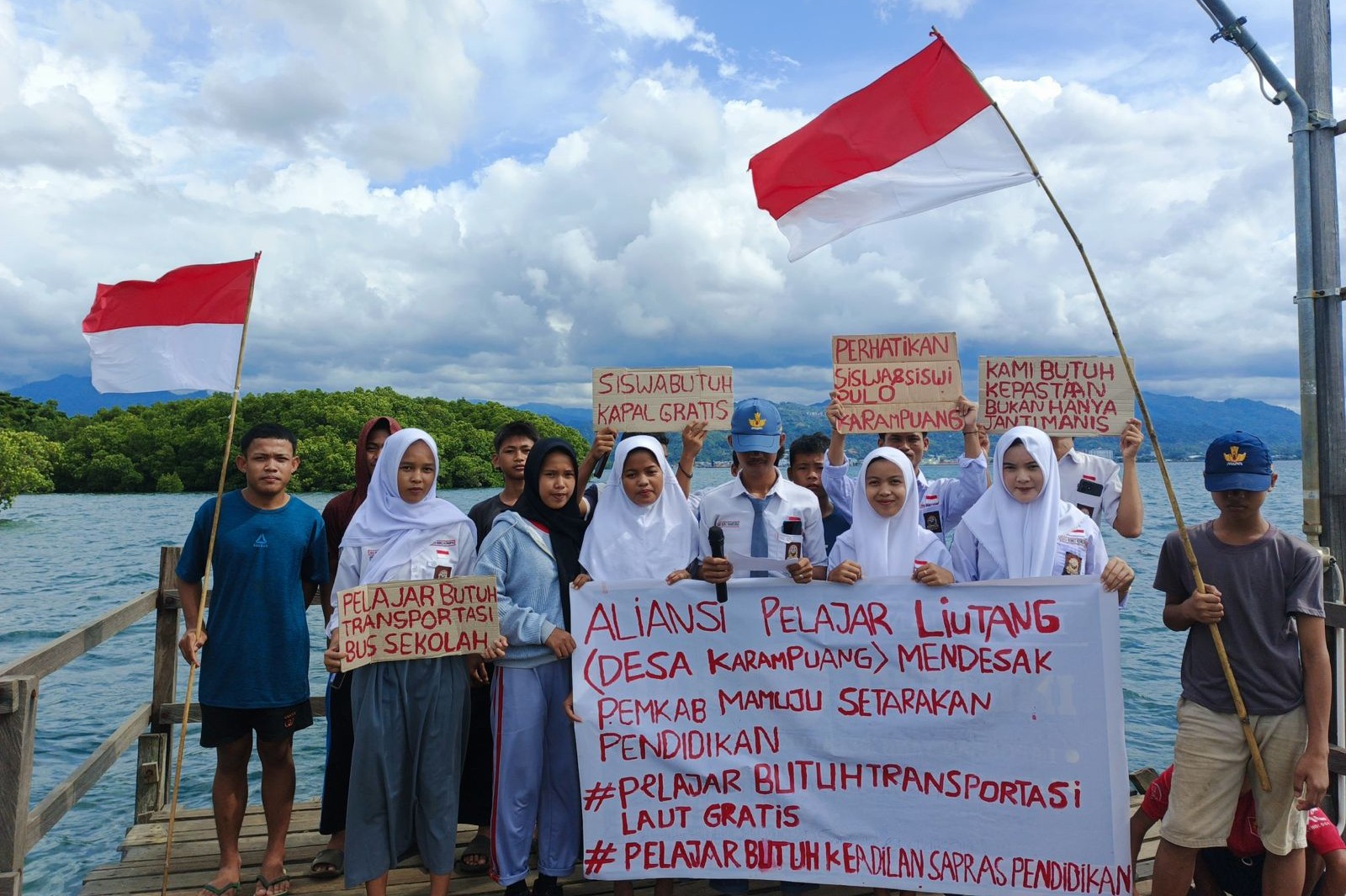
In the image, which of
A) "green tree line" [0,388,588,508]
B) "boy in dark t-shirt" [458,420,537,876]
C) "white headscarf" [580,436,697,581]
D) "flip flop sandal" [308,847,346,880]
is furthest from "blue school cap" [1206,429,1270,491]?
"green tree line" [0,388,588,508]

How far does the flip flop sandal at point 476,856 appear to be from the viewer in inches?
175

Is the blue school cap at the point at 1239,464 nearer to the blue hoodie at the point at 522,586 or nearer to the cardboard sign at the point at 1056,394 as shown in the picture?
the cardboard sign at the point at 1056,394

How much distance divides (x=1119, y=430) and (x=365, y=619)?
12.7 ft

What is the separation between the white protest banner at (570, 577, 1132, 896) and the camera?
144 inches

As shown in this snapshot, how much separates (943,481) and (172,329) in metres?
4.60

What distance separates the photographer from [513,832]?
3852 mm

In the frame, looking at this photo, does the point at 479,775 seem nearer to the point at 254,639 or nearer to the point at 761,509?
the point at 254,639

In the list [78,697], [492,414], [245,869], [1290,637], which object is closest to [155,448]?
[492,414]

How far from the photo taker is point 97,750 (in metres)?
4.82

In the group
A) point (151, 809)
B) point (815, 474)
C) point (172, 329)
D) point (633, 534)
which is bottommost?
point (151, 809)

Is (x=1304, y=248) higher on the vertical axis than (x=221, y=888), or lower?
higher

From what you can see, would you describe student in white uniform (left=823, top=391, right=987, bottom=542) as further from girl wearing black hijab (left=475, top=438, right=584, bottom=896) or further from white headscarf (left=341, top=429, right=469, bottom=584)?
white headscarf (left=341, top=429, right=469, bottom=584)

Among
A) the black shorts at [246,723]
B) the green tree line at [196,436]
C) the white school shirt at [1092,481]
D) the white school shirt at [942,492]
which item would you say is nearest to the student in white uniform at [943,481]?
the white school shirt at [942,492]

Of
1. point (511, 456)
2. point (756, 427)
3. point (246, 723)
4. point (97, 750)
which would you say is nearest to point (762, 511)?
point (756, 427)
